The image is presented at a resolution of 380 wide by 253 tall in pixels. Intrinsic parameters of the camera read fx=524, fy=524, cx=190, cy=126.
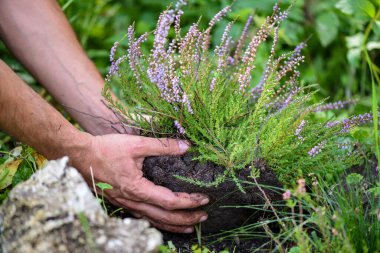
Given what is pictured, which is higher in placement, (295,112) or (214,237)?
(295,112)

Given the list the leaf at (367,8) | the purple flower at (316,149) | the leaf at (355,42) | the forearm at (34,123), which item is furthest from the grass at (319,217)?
the leaf at (355,42)

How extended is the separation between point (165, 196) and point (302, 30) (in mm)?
2247

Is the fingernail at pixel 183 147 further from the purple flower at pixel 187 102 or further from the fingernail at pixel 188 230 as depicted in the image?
the fingernail at pixel 188 230

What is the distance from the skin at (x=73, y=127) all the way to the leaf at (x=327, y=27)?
1.94 metres

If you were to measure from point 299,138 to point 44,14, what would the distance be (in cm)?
132

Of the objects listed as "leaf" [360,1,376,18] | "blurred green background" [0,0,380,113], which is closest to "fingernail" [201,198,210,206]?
"leaf" [360,1,376,18]

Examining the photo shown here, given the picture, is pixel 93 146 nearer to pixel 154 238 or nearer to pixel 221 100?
pixel 221 100

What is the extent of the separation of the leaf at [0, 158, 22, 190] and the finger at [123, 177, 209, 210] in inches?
18.3

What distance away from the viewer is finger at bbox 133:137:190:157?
76.3 inches

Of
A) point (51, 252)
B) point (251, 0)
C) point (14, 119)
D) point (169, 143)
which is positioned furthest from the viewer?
point (251, 0)

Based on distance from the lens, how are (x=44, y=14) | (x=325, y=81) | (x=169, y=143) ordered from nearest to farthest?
(x=169, y=143), (x=44, y=14), (x=325, y=81)

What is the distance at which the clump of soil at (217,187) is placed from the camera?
1.90 metres

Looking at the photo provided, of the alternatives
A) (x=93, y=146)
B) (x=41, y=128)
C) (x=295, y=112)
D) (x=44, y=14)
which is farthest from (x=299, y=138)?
(x=44, y=14)

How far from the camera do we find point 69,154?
1.92 metres
